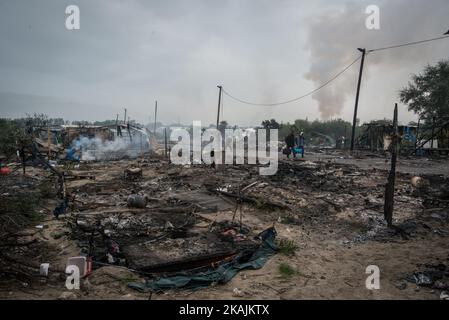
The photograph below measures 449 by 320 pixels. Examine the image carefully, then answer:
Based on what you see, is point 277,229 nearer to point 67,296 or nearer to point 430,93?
point 67,296

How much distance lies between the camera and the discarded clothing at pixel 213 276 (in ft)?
13.4

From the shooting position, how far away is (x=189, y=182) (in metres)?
11.4

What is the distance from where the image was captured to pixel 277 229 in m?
6.69

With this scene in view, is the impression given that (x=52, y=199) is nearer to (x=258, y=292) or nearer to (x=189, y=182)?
(x=189, y=182)

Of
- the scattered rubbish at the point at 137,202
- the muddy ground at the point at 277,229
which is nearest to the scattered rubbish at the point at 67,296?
the muddy ground at the point at 277,229

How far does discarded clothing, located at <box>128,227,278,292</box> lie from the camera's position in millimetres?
4086

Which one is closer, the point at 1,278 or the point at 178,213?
the point at 1,278

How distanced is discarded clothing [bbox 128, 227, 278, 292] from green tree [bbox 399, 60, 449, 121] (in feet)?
85.3

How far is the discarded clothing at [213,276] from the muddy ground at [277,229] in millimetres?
99

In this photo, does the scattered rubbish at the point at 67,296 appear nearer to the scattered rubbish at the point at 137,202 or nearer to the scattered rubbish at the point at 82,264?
the scattered rubbish at the point at 82,264

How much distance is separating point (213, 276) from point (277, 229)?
2668mm

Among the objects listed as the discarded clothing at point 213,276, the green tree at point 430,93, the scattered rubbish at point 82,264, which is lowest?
the discarded clothing at point 213,276
